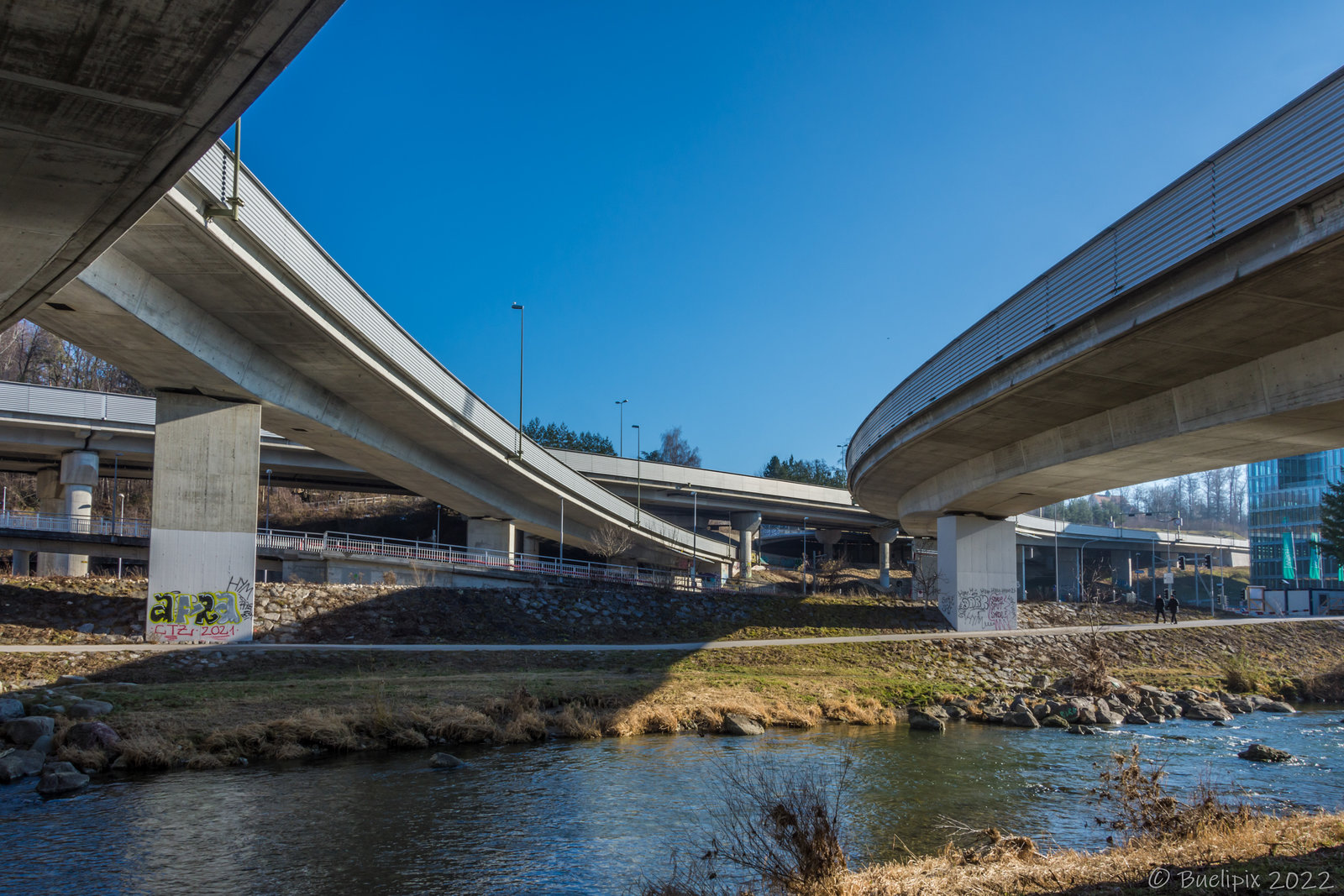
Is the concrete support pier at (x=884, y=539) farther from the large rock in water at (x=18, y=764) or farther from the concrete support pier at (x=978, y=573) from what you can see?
the large rock in water at (x=18, y=764)

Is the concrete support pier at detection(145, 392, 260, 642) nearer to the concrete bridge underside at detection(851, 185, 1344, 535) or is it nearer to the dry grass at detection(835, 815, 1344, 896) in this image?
the concrete bridge underside at detection(851, 185, 1344, 535)

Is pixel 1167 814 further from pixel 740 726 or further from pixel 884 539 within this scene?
pixel 884 539

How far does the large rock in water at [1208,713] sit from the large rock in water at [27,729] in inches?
1156

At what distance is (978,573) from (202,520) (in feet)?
107

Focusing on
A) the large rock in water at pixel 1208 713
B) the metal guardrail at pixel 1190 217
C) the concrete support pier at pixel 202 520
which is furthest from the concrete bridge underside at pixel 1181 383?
the concrete support pier at pixel 202 520

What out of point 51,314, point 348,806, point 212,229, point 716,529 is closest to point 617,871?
point 348,806

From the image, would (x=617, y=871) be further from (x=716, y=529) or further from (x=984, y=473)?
(x=716, y=529)

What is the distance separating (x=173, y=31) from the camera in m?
6.63

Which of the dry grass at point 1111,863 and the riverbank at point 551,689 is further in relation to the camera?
the riverbank at point 551,689

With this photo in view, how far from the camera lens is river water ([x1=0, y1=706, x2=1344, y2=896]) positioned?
35.2 ft

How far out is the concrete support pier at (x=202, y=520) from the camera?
28.0m

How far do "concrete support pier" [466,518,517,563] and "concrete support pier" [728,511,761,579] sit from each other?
90.4 ft

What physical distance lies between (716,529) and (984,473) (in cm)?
6960

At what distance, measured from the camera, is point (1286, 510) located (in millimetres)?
103250
